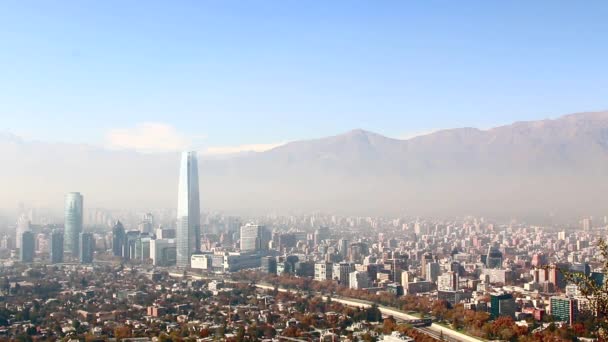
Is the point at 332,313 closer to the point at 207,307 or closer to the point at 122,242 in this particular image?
the point at 207,307

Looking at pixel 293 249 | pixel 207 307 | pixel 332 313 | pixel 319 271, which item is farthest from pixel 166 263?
pixel 332 313

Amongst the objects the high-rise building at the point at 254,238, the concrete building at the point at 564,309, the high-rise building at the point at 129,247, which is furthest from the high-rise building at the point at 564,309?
the high-rise building at the point at 129,247

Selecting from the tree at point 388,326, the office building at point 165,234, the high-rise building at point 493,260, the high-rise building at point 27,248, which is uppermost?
the office building at point 165,234

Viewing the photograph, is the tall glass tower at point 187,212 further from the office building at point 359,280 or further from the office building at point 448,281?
the office building at point 448,281

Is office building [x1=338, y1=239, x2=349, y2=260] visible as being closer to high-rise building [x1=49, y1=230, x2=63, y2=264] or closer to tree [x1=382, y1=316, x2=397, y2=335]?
high-rise building [x1=49, y1=230, x2=63, y2=264]

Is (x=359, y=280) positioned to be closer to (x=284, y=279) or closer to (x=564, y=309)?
(x=284, y=279)

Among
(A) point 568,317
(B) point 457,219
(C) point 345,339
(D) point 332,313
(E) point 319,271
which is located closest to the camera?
(C) point 345,339
